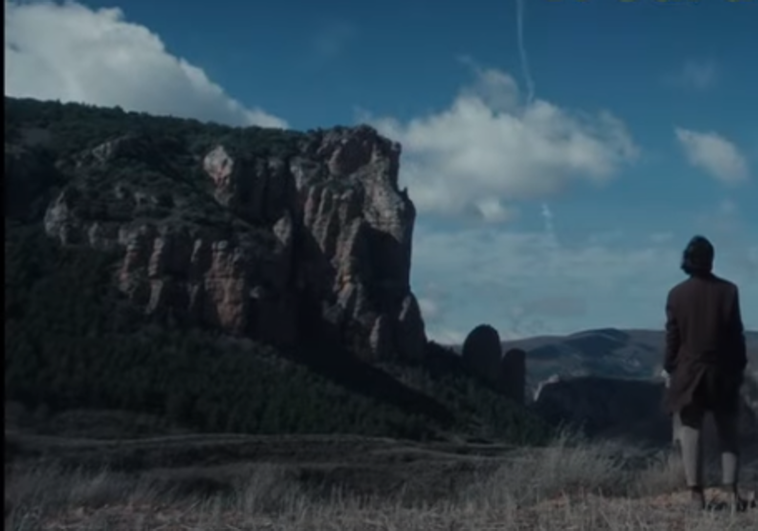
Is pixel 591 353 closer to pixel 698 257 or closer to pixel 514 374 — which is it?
pixel 514 374

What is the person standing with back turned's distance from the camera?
788 centimetres

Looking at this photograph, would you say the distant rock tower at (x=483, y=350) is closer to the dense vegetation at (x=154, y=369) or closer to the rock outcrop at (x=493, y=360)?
the rock outcrop at (x=493, y=360)

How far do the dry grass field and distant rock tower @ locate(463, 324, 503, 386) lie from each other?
3312 cm

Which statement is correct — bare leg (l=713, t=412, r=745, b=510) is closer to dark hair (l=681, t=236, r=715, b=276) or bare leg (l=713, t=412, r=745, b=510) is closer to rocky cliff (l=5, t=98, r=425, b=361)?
dark hair (l=681, t=236, r=715, b=276)

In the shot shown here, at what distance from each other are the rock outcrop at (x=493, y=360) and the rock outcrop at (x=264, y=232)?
224 cm

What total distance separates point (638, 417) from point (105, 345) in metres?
13.7

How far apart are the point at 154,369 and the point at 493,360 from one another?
53.9 feet

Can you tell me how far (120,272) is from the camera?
3938 cm

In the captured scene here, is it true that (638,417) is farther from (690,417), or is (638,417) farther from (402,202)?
(690,417)

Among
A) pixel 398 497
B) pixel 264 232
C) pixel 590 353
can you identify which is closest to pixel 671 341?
pixel 398 497

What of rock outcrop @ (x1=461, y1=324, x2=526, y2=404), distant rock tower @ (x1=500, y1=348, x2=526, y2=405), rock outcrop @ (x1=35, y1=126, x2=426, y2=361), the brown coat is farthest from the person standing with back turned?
rock outcrop @ (x1=461, y1=324, x2=526, y2=404)

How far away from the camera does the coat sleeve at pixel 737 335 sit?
26.1 feet

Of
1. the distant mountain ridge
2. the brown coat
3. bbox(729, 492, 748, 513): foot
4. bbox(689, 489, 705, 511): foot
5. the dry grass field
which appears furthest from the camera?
the distant mountain ridge

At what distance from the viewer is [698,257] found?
8.07m
